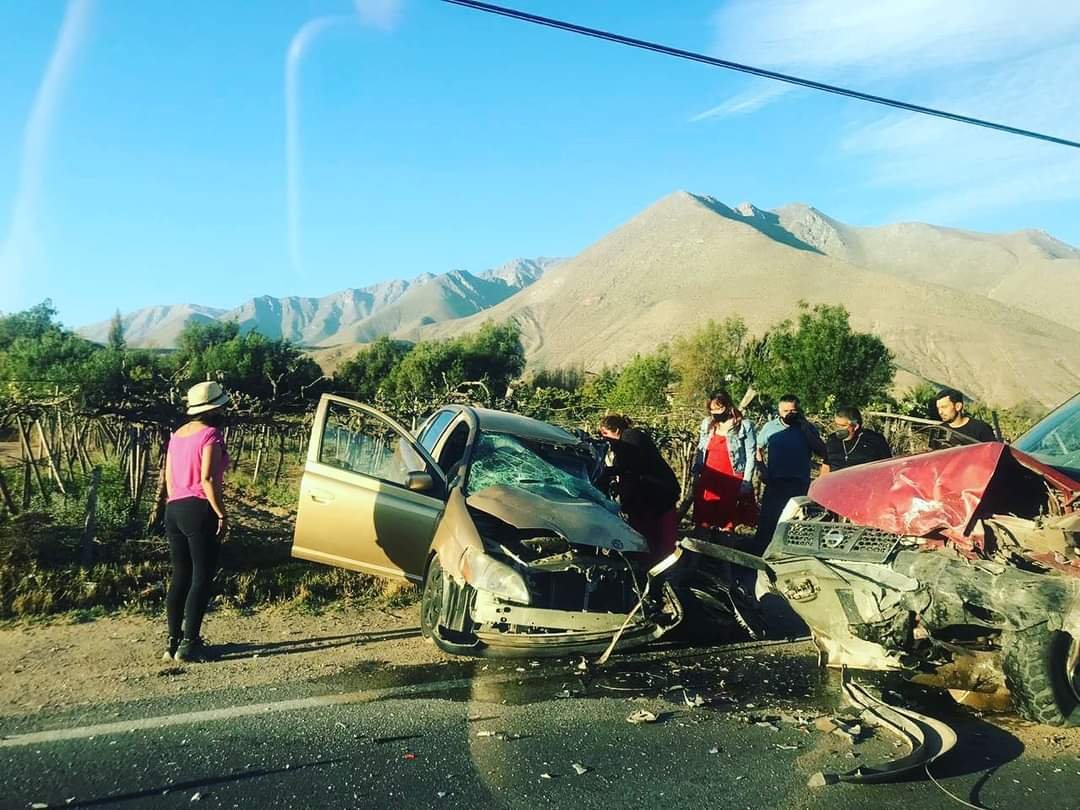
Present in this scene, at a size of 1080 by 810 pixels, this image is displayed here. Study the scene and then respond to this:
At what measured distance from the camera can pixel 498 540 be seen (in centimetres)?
587

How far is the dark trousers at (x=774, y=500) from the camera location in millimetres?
8297

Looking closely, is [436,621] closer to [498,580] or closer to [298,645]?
[498,580]

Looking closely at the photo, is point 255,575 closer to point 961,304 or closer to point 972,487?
point 972,487

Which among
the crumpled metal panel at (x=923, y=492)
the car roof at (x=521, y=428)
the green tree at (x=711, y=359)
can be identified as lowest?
the car roof at (x=521, y=428)

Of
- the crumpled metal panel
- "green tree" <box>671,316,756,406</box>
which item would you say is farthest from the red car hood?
"green tree" <box>671,316,756,406</box>

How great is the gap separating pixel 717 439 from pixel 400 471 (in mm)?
3395

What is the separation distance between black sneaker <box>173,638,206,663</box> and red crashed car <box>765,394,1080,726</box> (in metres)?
3.78

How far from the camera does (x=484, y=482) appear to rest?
21.9ft

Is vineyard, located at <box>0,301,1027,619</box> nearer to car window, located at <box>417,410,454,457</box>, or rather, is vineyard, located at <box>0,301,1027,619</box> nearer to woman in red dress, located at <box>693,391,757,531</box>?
car window, located at <box>417,410,454,457</box>

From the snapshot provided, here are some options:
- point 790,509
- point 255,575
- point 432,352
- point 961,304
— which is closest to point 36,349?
point 432,352

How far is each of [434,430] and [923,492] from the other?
432cm

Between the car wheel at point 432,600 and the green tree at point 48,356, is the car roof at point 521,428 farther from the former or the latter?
the green tree at point 48,356

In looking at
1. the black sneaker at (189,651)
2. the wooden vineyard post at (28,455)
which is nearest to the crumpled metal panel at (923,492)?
the black sneaker at (189,651)

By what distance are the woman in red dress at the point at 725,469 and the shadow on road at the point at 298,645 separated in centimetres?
352
